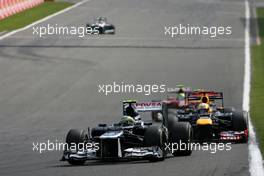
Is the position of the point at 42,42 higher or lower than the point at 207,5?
lower

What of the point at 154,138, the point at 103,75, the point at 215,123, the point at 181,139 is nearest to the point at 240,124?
the point at 215,123

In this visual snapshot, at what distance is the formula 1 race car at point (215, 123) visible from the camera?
24344 millimetres

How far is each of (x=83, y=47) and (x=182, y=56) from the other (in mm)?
5928

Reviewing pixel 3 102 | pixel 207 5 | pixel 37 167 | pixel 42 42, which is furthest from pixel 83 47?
pixel 37 167

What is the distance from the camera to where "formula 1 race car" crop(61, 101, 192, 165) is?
2033 centimetres

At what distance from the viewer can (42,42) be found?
56781 millimetres

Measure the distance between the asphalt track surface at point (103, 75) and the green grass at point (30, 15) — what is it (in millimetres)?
1460

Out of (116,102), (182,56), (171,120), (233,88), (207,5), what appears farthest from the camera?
(207,5)


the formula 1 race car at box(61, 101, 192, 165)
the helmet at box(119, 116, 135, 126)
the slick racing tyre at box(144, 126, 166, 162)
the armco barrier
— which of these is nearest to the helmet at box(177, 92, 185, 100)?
the helmet at box(119, 116, 135, 126)

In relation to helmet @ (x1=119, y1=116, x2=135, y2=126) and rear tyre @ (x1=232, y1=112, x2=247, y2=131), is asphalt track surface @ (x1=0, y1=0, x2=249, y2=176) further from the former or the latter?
helmet @ (x1=119, y1=116, x2=135, y2=126)

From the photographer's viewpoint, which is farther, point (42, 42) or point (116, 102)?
point (42, 42)

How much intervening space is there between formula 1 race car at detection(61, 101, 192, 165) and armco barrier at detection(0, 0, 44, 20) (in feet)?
141

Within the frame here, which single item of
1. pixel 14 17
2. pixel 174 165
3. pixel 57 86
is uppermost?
pixel 14 17

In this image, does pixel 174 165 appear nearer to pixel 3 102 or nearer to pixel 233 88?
pixel 3 102
